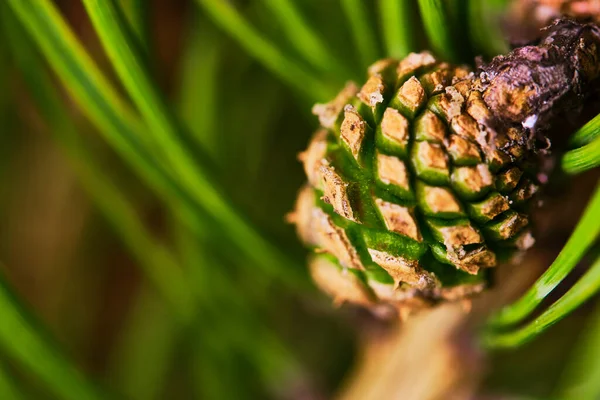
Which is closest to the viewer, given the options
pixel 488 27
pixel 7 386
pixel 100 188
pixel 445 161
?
pixel 445 161

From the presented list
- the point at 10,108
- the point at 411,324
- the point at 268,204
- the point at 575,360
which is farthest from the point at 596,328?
the point at 10,108

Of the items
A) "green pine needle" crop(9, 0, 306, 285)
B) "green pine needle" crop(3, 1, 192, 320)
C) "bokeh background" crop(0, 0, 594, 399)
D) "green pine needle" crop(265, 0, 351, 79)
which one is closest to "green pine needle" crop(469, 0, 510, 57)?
"bokeh background" crop(0, 0, 594, 399)

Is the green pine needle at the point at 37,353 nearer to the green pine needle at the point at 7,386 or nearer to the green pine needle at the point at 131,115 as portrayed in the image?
the green pine needle at the point at 7,386

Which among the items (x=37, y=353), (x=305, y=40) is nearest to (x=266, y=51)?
(x=305, y=40)

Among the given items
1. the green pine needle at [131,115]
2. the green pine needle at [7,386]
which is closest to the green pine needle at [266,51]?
the green pine needle at [131,115]

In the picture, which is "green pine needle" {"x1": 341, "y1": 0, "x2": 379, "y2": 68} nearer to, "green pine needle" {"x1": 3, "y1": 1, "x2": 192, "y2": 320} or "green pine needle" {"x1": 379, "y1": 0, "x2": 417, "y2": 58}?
"green pine needle" {"x1": 379, "y1": 0, "x2": 417, "y2": 58}

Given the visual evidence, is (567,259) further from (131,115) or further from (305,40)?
(131,115)
